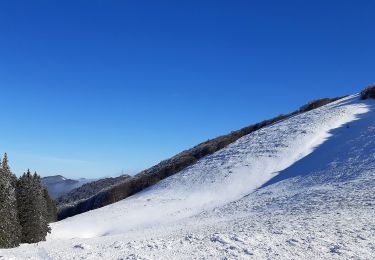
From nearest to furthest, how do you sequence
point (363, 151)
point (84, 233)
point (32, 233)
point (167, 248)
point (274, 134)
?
point (167, 248) → point (32, 233) → point (84, 233) → point (363, 151) → point (274, 134)

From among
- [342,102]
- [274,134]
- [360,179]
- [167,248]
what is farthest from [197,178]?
[167,248]

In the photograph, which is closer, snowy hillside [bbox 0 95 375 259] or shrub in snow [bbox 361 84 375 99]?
snowy hillside [bbox 0 95 375 259]

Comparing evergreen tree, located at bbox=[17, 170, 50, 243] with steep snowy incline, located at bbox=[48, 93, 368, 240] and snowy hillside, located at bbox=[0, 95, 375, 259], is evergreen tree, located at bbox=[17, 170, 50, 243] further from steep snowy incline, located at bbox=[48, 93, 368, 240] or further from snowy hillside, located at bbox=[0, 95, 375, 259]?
steep snowy incline, located at bbox=[48, 93, 368, 240]

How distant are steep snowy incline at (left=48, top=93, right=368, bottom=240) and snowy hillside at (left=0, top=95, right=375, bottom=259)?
0.44ft

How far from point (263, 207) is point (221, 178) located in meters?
18.2

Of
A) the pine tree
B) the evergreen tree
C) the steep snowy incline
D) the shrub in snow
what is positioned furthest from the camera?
the shrub in snow

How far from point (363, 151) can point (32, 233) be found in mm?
30544

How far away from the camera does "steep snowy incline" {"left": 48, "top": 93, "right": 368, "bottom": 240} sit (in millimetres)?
39344

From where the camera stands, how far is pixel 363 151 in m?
41.1

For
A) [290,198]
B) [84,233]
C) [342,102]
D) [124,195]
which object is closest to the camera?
[290,198]

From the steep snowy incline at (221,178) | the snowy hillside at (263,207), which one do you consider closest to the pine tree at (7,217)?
the snowy hillside at (263,207)

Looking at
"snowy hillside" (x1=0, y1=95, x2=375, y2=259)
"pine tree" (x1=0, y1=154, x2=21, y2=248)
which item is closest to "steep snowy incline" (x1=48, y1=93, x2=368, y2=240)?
"snowy hillside" (x1=0, y1=95, x2=375, y2=259)

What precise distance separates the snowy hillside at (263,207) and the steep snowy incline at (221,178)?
133 mm

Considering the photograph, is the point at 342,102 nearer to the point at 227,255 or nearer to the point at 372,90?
the point at 372,90
